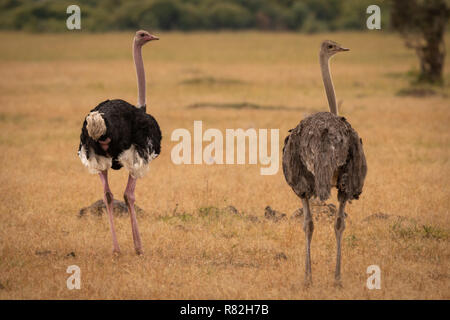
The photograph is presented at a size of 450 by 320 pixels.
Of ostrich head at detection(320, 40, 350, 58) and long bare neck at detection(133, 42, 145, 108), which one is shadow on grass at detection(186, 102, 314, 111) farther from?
ostrich head at detection(320, 40, 350, 58)

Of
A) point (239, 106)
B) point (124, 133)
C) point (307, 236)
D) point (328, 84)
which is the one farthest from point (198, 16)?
point (307, 236)

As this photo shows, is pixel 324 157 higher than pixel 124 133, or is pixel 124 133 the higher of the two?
pixel 124 133

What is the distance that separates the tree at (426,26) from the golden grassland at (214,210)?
0.84 metres

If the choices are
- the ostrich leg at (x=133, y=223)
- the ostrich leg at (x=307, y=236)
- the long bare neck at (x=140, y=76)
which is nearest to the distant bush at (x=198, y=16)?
the long bare neck at (x=140, y=76)

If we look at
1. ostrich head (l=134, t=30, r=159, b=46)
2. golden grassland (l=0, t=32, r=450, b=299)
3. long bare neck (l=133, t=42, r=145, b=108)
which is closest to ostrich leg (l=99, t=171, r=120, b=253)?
golden grassland (l=0, t=32, r=450, b=299)

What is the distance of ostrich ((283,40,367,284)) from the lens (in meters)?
5.88

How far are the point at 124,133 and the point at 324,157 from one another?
1991 mm

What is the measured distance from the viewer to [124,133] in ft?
22.7

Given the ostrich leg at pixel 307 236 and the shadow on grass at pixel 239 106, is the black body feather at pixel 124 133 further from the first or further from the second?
the shadow on grass at pixel 239 106

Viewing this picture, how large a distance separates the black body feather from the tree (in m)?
15.5

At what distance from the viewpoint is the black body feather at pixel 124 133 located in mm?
6809

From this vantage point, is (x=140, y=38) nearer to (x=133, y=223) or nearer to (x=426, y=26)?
(x=133, y=223)
